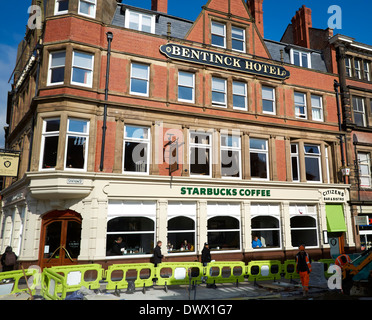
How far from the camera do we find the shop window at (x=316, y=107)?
22516mm

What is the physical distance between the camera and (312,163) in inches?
853

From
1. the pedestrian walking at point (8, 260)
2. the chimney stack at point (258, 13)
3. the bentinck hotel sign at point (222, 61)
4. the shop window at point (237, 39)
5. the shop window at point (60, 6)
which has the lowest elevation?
the pedestrian walking at point (8, 260)

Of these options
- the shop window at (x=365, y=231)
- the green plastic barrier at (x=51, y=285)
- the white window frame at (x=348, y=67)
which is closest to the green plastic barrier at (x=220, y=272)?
the green plastic barrier at (x=51, y=285)

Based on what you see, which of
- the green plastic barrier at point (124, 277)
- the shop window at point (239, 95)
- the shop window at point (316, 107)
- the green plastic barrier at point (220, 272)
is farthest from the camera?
the shop window at point (316, 107)

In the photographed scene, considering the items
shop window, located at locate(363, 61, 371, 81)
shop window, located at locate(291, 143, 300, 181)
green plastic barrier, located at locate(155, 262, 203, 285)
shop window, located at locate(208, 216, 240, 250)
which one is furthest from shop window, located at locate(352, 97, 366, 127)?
green plastic barrier, located at locate(155, 262, 203, 285)

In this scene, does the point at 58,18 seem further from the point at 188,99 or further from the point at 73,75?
the point at 188,99

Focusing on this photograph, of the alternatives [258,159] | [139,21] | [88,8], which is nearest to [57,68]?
[88,8]

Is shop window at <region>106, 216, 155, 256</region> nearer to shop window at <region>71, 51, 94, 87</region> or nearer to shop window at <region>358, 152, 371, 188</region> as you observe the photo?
shop window at <region>71, 51, 94, 87</region>

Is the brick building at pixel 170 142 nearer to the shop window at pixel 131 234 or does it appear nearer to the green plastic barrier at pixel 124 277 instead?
the shop window at pixel 131 234

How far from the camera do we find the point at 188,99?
61.5 ft

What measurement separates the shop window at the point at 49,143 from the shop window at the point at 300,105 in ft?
53.6

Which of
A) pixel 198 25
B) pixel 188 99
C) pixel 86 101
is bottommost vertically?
pixel 86 101

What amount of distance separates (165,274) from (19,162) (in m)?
13.0

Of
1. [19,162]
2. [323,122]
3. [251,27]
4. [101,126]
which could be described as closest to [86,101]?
[101,126]
